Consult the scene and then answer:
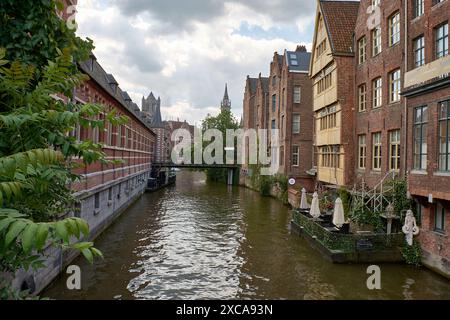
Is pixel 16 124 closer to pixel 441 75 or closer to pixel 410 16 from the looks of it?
pixel 441 75

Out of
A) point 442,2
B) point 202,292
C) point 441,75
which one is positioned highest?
point 442,2

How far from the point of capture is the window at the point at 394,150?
17.6 m

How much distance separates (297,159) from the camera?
37.2 m

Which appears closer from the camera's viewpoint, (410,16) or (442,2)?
(442,2)

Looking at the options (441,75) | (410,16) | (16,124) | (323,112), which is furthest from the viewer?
(323,112)

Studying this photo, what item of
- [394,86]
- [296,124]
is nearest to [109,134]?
[394,86]

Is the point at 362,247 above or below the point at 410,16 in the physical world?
below

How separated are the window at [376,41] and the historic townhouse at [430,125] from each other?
14.9 feet

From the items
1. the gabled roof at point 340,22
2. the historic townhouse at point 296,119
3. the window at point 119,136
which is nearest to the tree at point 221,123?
the historic townhouse at point 296,119

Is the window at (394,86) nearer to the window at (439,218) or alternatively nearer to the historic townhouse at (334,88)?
the historic townhouse at (334,88)

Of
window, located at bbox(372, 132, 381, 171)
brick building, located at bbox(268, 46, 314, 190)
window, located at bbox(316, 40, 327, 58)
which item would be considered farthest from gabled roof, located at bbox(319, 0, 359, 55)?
brick building, located at bbox(268, 46, 314, 190)
